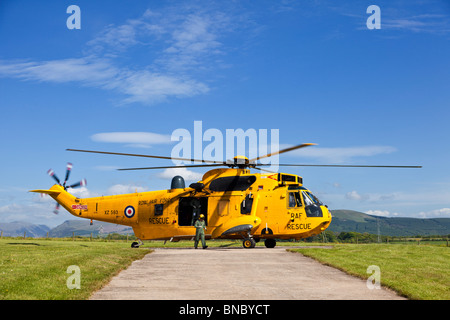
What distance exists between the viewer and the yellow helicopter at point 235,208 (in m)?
26.8

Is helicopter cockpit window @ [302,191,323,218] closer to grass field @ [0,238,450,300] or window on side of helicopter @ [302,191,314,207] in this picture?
window on side of helicopter @ [302,191,314,207]

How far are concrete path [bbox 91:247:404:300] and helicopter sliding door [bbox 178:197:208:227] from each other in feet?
31.9

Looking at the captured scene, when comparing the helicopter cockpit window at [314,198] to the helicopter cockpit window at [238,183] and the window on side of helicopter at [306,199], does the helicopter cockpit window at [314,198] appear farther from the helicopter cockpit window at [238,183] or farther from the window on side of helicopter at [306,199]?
the helicopter cockpit window at [238,183]

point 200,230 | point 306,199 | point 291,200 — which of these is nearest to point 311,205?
point 306,199

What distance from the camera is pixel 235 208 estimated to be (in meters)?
27.5

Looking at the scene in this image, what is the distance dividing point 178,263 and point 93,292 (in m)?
7.28

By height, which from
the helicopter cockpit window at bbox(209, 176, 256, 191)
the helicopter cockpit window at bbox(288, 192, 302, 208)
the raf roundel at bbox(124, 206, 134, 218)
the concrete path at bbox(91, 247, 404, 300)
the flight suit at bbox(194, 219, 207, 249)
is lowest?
the concrete path at bbox(91, 247, 404, 300)

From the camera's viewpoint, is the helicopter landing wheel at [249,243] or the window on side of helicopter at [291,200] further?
the helicopter landing wheel at [249,243]

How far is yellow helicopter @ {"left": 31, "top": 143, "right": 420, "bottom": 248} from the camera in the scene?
26.8m

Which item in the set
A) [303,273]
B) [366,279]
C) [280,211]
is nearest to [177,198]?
[280,211]

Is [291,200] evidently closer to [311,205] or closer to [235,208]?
[311,205]

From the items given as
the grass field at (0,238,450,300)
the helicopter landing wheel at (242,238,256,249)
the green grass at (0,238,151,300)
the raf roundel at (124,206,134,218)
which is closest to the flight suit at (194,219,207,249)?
the helicopter landing wheel at (242,238,256,249)

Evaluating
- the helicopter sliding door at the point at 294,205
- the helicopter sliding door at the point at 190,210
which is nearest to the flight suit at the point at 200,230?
the helicopter sliding door at the point at 190,210
